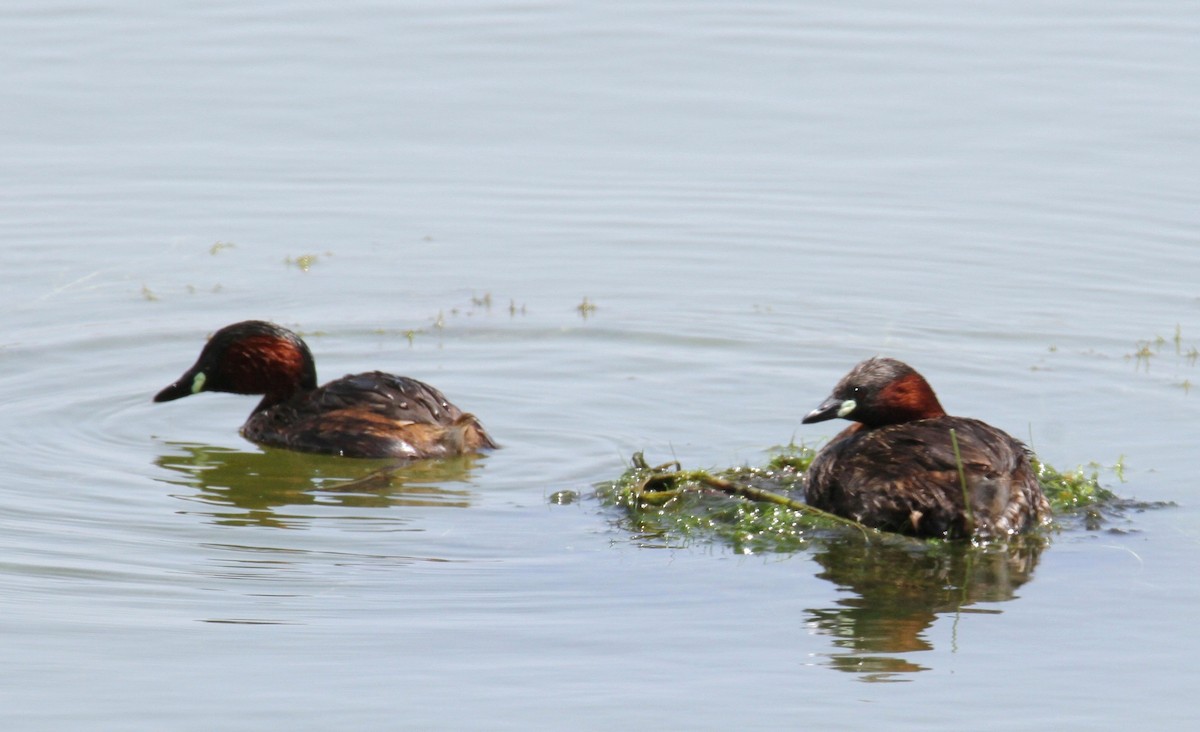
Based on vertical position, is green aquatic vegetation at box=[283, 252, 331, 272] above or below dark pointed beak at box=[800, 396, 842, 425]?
above

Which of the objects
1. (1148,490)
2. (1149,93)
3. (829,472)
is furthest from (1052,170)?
(829,472)

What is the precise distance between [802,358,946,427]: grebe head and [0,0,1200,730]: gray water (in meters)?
1.03

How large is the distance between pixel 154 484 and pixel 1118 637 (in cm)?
491

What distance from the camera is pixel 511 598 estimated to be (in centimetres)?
796

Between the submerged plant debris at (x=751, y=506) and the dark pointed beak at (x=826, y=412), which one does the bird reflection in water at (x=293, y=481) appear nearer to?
the submerged plant debris at (x=751, y=506)

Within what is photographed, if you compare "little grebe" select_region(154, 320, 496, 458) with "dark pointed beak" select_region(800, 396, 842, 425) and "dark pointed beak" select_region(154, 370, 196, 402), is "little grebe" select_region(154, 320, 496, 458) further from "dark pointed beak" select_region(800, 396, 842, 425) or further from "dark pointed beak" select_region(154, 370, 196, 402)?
"dark pointed beak" select_region(800, 396, 842, 425)

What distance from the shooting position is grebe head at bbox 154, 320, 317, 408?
1165cm

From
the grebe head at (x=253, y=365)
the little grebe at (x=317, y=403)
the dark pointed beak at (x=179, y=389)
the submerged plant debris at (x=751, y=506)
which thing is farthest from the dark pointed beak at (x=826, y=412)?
the dark pointed beak at (x=179, y=389)

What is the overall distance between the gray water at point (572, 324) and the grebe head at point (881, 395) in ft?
3.37

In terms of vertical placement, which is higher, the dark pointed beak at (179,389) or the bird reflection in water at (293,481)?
the dark pointed beak at (179,389)

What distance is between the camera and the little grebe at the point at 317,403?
35.4ft

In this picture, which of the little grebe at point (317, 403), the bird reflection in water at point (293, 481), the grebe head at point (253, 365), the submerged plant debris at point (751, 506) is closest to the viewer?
the submerged plant debris at point (751, 506)

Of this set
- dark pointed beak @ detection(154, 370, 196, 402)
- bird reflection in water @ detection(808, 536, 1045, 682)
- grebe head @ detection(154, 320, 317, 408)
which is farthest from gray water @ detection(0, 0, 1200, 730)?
grebe head @ detection(154, 320, 317, 408)

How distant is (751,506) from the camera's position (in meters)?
9.19
